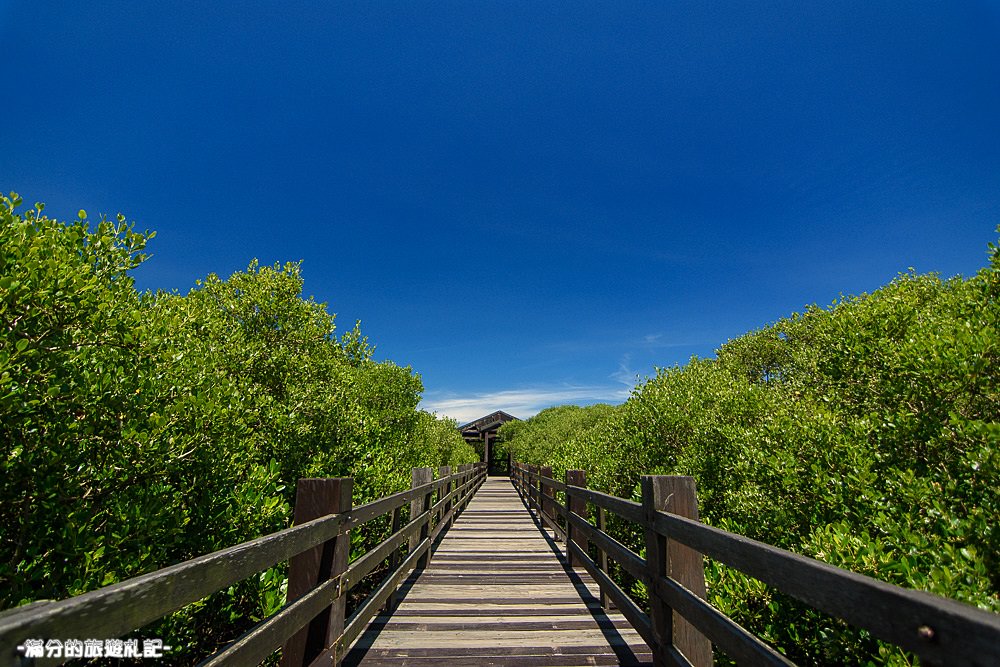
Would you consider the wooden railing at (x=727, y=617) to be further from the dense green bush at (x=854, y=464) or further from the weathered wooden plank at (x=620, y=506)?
the dense green bush at (x=854, y=464)

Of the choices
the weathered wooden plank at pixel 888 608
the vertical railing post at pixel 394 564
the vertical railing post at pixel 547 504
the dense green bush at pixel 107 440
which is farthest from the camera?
the vertical railing post at pixel 547 504

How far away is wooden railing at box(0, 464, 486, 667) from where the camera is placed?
3.65ft

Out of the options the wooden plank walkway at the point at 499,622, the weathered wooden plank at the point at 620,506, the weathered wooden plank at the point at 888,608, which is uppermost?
the weathered wooden plank at the point at 888,608

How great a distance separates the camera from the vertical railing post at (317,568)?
2834mm

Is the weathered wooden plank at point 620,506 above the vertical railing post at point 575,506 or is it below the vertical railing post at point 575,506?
above

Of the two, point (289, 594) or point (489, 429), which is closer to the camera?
point (289, 594)

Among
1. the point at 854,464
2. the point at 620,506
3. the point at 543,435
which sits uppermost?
the point at 854,464

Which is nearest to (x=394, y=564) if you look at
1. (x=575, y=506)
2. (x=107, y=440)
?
(x=575, y=506)

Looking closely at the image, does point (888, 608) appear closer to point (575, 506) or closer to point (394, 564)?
point (394, 564)

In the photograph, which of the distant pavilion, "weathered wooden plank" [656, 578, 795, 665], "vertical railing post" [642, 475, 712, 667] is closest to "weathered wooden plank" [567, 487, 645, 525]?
"vertical railing post" [642, 475, 712, 667]

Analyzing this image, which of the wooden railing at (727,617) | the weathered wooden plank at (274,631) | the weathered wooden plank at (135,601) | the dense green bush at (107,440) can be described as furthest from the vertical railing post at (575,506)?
the weathered wooden plank at (135,601)

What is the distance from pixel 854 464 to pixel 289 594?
5475 millimetres

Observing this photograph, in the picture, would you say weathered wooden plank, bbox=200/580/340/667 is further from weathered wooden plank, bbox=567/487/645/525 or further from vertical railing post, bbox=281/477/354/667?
weathered wooden plank, bbox=567/487/645/525

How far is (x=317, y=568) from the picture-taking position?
9.61ft
